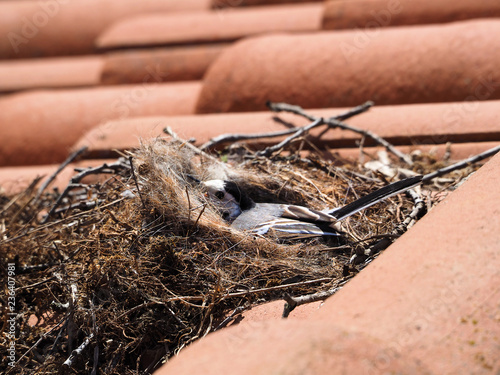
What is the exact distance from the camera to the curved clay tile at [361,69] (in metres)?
3.83

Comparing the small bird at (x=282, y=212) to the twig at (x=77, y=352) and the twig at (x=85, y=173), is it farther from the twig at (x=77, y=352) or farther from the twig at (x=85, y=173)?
the twig at (x=77, y=352)

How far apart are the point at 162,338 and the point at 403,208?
4.21 ft

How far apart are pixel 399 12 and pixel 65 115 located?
3.37m

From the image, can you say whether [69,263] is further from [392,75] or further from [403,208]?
[392,75]

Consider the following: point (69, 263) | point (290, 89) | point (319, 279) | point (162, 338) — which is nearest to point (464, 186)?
point (319, 279)

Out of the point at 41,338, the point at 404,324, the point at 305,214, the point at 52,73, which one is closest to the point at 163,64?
the point at 52,73

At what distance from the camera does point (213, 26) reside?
6.32 m

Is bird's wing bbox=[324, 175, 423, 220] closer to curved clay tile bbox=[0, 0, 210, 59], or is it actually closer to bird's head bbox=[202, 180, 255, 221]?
bird's head bbox=[202, 180, 255, 221]

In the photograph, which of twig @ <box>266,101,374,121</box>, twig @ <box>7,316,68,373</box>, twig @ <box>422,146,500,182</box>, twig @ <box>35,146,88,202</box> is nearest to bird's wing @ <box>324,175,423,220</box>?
twig @ <box>422,146,500,182</box>

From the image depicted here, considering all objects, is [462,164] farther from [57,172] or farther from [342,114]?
[57,172]

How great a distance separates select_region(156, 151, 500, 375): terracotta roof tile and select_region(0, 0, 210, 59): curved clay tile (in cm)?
617

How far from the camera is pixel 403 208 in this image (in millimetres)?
2645

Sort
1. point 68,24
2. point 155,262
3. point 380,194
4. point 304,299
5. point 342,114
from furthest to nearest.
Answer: point 68,24 → point 342,114 → point 380,194 → point 155,262 → point 304,299

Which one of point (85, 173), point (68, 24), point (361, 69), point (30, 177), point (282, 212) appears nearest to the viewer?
point (282, 212)
